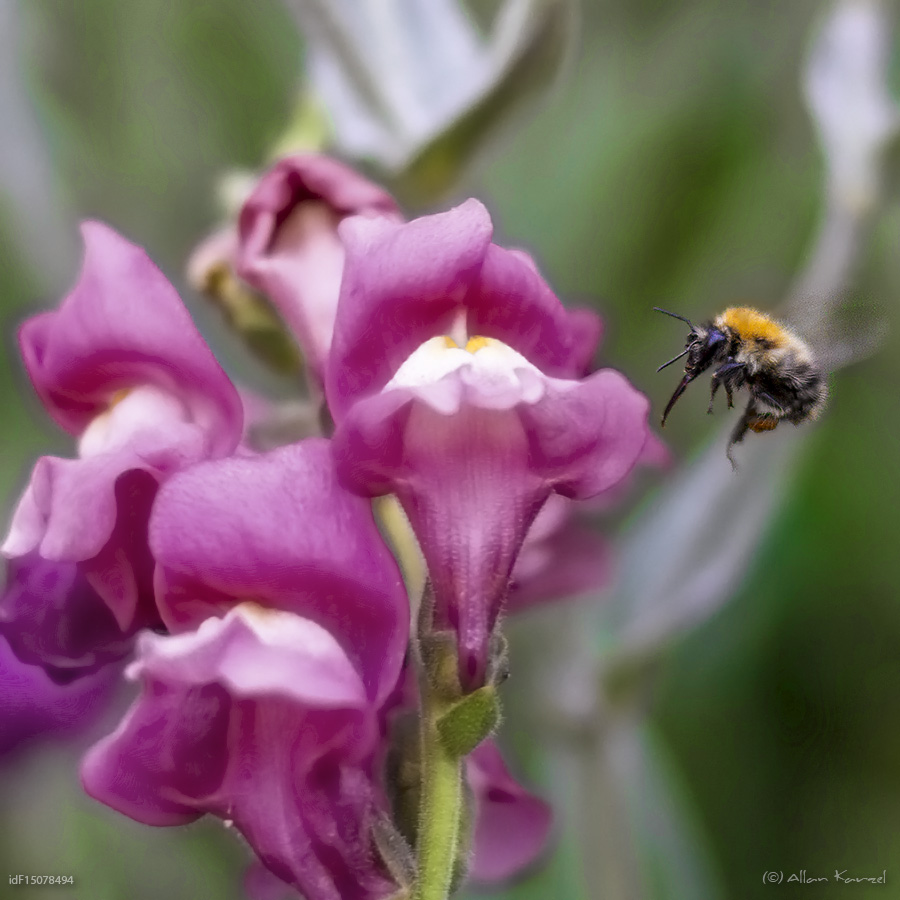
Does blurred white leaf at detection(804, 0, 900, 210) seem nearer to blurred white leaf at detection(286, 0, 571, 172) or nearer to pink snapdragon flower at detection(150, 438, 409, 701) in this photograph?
blurred white leaf at detection(286, 0, 571, 172)

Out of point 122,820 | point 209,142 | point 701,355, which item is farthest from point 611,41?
point 122,820

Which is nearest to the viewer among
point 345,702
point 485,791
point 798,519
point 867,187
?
point 345,702

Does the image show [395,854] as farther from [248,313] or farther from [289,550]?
[248,313]

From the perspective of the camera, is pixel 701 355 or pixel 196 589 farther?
pixel 701 355

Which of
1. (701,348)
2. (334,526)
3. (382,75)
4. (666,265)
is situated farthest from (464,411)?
(666,265)

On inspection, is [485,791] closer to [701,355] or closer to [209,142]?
[701,355]

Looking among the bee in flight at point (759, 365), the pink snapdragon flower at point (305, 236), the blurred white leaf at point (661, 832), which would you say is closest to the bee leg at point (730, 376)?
the bee in flight at point (759, 365)

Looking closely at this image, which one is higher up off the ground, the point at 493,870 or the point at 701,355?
the point at 701,355
